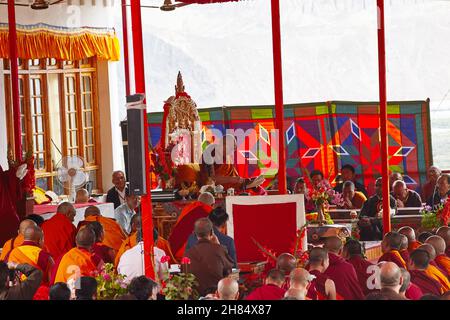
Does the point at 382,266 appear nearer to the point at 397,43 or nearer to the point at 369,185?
the point at 369,185

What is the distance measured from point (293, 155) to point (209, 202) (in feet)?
15.6

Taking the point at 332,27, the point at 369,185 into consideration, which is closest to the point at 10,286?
the point at 369,185

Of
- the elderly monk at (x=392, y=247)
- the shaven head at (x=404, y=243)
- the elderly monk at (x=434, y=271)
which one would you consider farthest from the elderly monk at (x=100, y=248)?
the elderly monk at (x=434, y=271)

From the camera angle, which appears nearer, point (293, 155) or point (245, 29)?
point (293, 155)

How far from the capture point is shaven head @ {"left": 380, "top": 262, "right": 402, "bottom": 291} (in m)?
6.13

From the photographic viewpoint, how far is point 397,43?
34.5 meters

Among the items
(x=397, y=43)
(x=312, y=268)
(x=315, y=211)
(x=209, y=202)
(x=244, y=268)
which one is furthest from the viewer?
(x=397, y=43)

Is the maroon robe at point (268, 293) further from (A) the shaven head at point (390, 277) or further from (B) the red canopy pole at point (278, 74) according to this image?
(B) the red canopy pole at point (278, 74)

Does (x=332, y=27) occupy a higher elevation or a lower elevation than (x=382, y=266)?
higher

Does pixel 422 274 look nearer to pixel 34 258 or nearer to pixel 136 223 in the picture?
pixel 136 223

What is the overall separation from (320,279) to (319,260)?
0.50 ft

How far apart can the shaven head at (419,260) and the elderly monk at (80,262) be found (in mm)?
2044

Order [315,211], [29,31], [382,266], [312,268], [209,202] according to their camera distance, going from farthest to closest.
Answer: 1. [29,31]
2. [315,211]
3. [209,202]
4. [312,268]
5. [382,266]

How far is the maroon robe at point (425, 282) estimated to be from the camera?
7.07 meters
